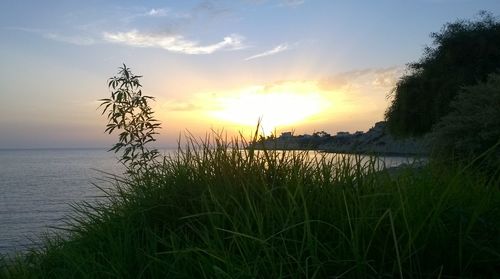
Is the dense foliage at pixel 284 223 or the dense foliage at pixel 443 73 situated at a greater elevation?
the dense foliage at pixel 443 73

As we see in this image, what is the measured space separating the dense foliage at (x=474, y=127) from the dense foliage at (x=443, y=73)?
48.2 feet

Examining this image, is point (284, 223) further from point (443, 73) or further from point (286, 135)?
point (443, 73)

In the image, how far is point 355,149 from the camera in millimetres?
5309

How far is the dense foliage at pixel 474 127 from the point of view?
988 centimetres

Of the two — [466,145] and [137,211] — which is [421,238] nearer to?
[137,211]

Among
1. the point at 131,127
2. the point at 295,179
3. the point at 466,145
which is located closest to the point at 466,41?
the point at 466,145

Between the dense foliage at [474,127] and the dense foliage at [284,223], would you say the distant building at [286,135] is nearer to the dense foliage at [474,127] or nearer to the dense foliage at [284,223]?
the dense foliage at [284,223]

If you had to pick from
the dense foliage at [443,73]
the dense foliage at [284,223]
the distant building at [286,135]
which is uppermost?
the dense foliage at [443,73]

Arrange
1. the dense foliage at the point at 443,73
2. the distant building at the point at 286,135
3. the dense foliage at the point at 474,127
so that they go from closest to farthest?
the distant building at the point at 286,135 < the dense foliage at the point at 474,127 < the dense foliage at the point at 443,73

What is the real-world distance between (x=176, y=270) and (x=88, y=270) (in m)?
1.00

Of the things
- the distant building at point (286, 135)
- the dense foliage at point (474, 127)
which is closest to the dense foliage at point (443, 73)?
the dense foliage at point (474, 127)

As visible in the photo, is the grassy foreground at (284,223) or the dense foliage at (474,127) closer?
the grassy foreground at (284,223)

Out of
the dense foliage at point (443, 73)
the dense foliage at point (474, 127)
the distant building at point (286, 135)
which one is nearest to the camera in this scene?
the distant building at point (286, 135)

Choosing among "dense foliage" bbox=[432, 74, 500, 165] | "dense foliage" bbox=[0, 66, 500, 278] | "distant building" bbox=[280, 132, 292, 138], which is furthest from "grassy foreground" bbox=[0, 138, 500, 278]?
"dense foliage" bbox=[432, 74, 500, 165]
